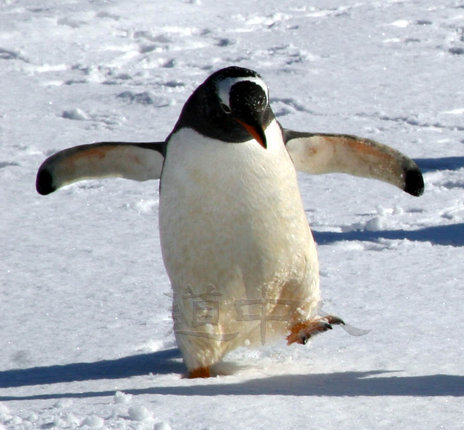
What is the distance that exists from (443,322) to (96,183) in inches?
85.4

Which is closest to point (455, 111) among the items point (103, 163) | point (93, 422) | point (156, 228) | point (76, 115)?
point (76, 115)

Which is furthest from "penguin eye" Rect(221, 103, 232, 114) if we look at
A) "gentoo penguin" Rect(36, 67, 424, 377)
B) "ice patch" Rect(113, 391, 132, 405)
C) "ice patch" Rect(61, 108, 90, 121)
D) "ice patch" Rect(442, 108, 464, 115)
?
"ice patch" Rect(442, 108, 464, 115)

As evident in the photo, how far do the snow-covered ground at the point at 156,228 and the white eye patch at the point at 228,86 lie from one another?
0.70 m

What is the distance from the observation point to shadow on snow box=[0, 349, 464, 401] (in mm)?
2455

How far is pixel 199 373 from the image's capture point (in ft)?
9.57

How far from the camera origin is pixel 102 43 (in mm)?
7727

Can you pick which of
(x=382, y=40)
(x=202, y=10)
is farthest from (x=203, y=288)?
(x=202, y=10)

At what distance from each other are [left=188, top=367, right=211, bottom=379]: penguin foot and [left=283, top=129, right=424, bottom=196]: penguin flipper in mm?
731

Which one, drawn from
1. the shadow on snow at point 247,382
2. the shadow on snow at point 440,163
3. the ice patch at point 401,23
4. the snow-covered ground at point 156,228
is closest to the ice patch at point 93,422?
the snow-covered ground at point 156,228

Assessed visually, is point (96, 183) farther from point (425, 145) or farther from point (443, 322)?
point (443, 322)

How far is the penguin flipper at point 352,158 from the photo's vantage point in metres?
3.28

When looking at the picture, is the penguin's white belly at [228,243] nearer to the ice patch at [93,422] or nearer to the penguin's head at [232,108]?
the penguin's head at [232,108]

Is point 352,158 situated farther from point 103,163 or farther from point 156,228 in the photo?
point 156,228

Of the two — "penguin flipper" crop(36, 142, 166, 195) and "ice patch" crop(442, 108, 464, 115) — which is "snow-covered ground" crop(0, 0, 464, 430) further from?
"penguin flipper" crop(36, 142, 166, 195)
